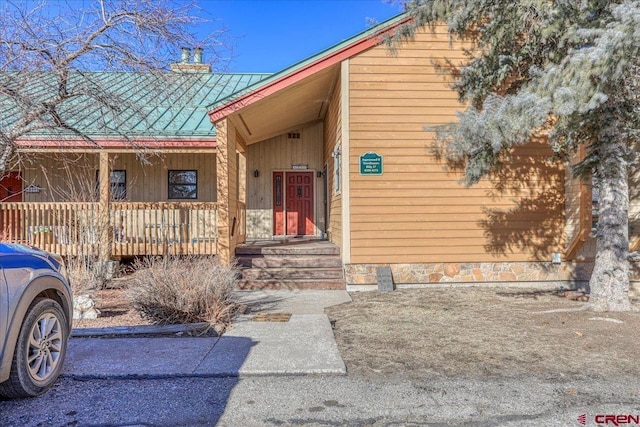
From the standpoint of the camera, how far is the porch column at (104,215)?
8.11 meters

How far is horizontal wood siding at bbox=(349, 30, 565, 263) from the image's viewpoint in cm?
797

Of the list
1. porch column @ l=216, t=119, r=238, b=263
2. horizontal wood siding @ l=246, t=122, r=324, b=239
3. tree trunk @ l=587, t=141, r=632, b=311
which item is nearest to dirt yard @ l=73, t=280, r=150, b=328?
porch column @ l=216, t=119, r=238, b=263

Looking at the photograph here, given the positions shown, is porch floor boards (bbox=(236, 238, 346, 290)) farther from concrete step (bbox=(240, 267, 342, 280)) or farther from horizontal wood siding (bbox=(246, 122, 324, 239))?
horizontal wood siding (bbox=(246, 122, 324, 239))

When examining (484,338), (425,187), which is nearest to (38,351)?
(484,338)

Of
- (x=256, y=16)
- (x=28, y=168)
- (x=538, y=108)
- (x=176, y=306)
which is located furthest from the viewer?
(x=28, y=168)

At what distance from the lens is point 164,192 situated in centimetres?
1136

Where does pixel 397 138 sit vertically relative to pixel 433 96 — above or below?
below

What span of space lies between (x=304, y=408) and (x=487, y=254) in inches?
243

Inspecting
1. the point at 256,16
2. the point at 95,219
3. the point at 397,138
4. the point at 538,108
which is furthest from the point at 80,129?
the point at 538,108

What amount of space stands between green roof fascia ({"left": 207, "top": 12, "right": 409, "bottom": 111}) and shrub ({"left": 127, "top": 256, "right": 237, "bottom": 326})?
3.60 m

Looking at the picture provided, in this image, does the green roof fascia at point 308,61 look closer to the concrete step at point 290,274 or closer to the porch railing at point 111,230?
the porch railing at point 111,230

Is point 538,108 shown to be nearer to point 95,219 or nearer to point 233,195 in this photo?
point 233,195

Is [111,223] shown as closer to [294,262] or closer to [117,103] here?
[117,103]

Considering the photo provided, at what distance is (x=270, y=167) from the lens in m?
12.1
